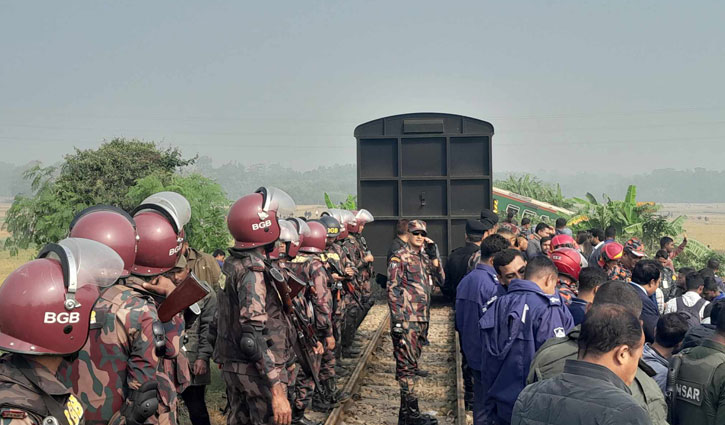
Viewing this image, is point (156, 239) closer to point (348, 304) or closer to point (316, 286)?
point (316, 286)

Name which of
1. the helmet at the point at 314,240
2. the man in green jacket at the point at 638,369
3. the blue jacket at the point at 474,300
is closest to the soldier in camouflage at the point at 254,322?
the blue jacket at the point at 474,300

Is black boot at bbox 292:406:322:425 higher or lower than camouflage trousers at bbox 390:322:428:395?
lower

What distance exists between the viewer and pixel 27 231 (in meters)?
13.8

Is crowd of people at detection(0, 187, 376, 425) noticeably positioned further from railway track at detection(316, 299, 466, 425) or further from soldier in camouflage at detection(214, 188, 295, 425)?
railway track at detection(316, 299, 466, 425)

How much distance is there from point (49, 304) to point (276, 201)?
277cm

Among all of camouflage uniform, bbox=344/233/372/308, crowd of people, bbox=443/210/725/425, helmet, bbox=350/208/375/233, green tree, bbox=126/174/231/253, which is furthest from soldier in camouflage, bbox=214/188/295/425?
green tree, bbox=126/174/231/253

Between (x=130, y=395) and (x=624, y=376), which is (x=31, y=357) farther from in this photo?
(x=624, y=376)

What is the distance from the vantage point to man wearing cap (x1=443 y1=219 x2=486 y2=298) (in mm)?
8727

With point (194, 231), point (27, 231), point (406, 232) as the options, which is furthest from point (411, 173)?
point (27, 231)

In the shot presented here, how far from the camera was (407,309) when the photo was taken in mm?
7730

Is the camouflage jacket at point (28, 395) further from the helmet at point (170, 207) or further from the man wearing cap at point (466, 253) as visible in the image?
the man wearing cap at point (466, 253)

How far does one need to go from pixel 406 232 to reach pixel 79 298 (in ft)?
18.2

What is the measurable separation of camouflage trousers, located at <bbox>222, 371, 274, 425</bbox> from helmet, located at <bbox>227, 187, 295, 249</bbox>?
3.10 feet

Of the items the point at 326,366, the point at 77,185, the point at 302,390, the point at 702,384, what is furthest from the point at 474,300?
the point at 77,185
